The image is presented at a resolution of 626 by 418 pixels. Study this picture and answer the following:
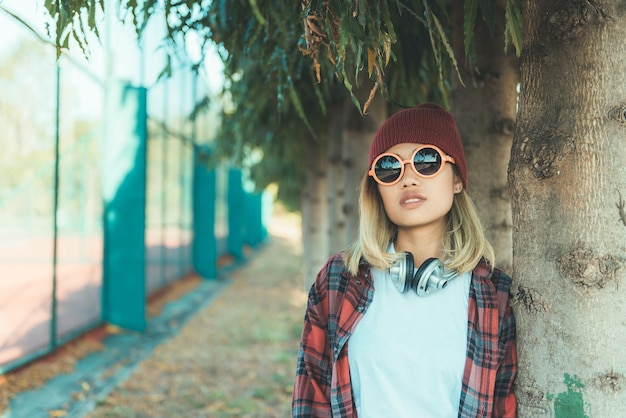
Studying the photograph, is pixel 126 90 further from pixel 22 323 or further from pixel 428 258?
pixel 428 258

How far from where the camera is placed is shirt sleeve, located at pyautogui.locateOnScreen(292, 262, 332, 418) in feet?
6.51

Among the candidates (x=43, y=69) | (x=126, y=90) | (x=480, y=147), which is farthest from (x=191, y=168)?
(x=480, y=147)

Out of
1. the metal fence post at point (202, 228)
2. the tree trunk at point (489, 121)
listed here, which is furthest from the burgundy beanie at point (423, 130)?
the metal fence post at point (202, 228)

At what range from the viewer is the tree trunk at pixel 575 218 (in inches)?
62.4

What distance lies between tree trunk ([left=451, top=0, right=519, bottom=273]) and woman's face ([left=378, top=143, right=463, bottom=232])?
77 cm

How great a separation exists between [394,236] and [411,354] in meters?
0.46

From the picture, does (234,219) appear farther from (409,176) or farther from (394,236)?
(409,176)

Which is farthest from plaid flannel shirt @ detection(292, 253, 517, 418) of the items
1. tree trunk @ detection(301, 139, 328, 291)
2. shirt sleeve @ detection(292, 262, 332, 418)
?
tree trunk @ detection(301, 139, 328, 291)

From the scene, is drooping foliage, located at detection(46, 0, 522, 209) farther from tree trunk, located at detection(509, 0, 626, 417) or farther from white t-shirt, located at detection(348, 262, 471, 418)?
white t-shirt, located at detection(348, 262, 471, 418)

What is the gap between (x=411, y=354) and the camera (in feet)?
6.03

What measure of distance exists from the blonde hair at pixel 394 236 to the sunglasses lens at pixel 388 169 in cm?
14

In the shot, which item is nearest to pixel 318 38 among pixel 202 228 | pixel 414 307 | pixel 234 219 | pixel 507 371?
pixel 414 307

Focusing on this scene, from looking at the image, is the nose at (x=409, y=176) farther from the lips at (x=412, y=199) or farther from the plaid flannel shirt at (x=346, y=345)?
the plaid flannel shirt at (x=346, y=345)

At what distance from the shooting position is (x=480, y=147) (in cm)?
272
